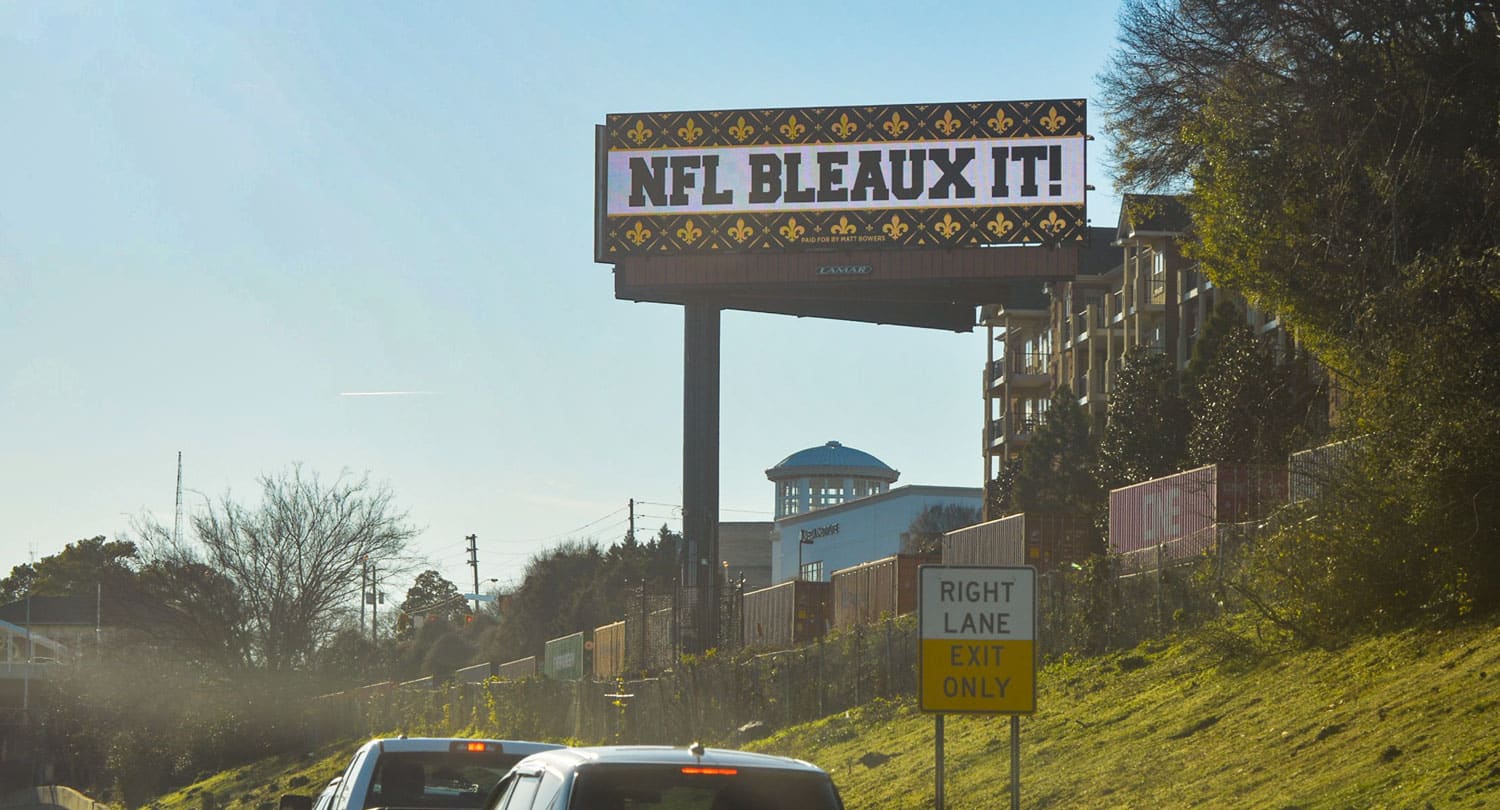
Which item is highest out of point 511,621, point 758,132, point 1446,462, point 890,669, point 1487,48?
point 758,132

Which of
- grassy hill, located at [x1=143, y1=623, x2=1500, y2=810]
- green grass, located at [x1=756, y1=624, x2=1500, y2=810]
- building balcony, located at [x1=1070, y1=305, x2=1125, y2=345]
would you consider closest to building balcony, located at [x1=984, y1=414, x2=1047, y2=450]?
building balcony, located at [x1=1070, y1=305, x2=1125, y2=345]

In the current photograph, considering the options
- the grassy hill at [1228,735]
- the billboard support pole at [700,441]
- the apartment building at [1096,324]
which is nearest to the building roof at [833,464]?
the apartment building at [1096,324]

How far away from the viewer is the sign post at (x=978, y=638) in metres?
12.7

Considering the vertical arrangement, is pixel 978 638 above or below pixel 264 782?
above

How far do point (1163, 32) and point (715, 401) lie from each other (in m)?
34.7

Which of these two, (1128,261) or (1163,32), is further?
(1128,261)

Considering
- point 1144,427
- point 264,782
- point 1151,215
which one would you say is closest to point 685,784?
point 1151,215

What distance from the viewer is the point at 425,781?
12211 mm

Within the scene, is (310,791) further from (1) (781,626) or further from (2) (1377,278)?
(2) (1377,278)

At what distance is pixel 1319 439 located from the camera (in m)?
26.8

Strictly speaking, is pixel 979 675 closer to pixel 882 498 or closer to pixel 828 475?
pixel 882 498

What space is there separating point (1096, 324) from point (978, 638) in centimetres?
6233

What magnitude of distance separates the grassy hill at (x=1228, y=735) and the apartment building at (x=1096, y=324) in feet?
95.7

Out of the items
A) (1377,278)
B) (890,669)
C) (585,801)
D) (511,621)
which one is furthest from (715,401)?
(511,621)
